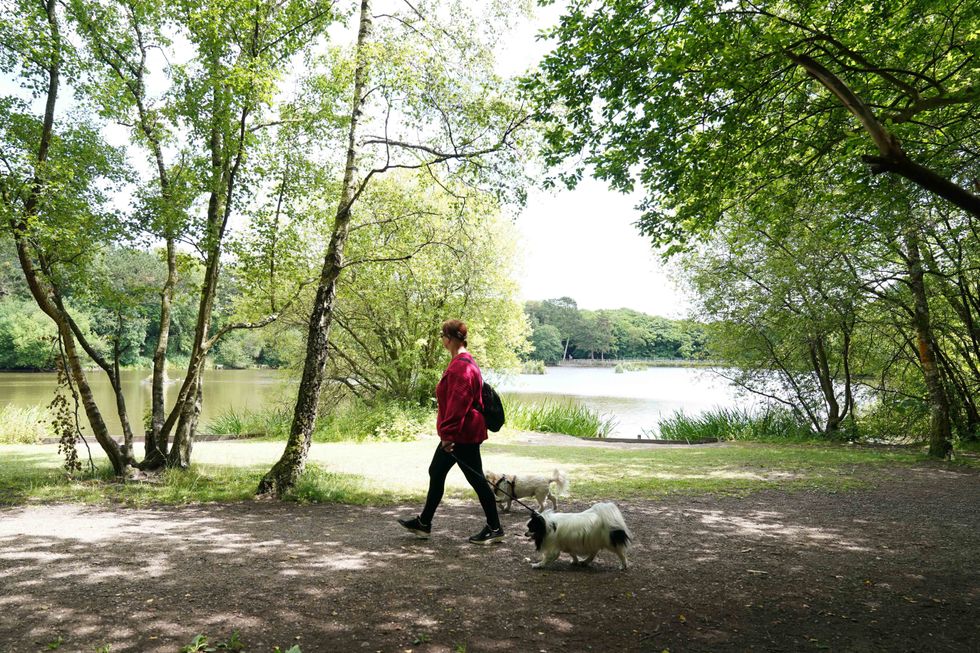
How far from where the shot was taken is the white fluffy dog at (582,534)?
4582 mm

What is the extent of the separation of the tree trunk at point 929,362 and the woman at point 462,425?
10.7 meters

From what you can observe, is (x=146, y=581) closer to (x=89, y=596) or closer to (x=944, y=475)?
(x=89, y=596)

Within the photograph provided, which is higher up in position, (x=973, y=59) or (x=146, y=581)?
(x=973, y=59)

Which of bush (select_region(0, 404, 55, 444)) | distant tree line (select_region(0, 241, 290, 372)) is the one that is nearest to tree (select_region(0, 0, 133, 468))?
distant tree line (select_region(0, 241, 290, 372))

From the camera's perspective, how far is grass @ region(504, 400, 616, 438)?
19922mm

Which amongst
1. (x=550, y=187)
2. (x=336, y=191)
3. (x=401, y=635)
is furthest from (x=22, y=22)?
(x=401, y=635)

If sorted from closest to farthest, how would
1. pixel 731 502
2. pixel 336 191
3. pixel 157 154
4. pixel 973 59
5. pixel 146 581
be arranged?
pixel 146 581 < pixel 973 59 < pixel 731 502 < pixel 157 154 < pixel 336 191

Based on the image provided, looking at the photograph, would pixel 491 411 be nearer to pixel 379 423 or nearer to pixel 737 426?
pixel 379 423

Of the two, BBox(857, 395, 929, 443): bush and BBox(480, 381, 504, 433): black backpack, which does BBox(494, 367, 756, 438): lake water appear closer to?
BBox(857, 395, 929, 443): bush

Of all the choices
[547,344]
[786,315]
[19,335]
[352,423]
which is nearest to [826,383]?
[786,315]

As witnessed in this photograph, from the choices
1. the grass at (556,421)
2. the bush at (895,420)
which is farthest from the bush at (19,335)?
the bush at (895,420)

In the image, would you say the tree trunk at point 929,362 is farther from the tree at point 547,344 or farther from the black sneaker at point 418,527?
the tree at point 547,344

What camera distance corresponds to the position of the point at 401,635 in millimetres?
3416

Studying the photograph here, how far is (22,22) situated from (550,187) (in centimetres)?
723
